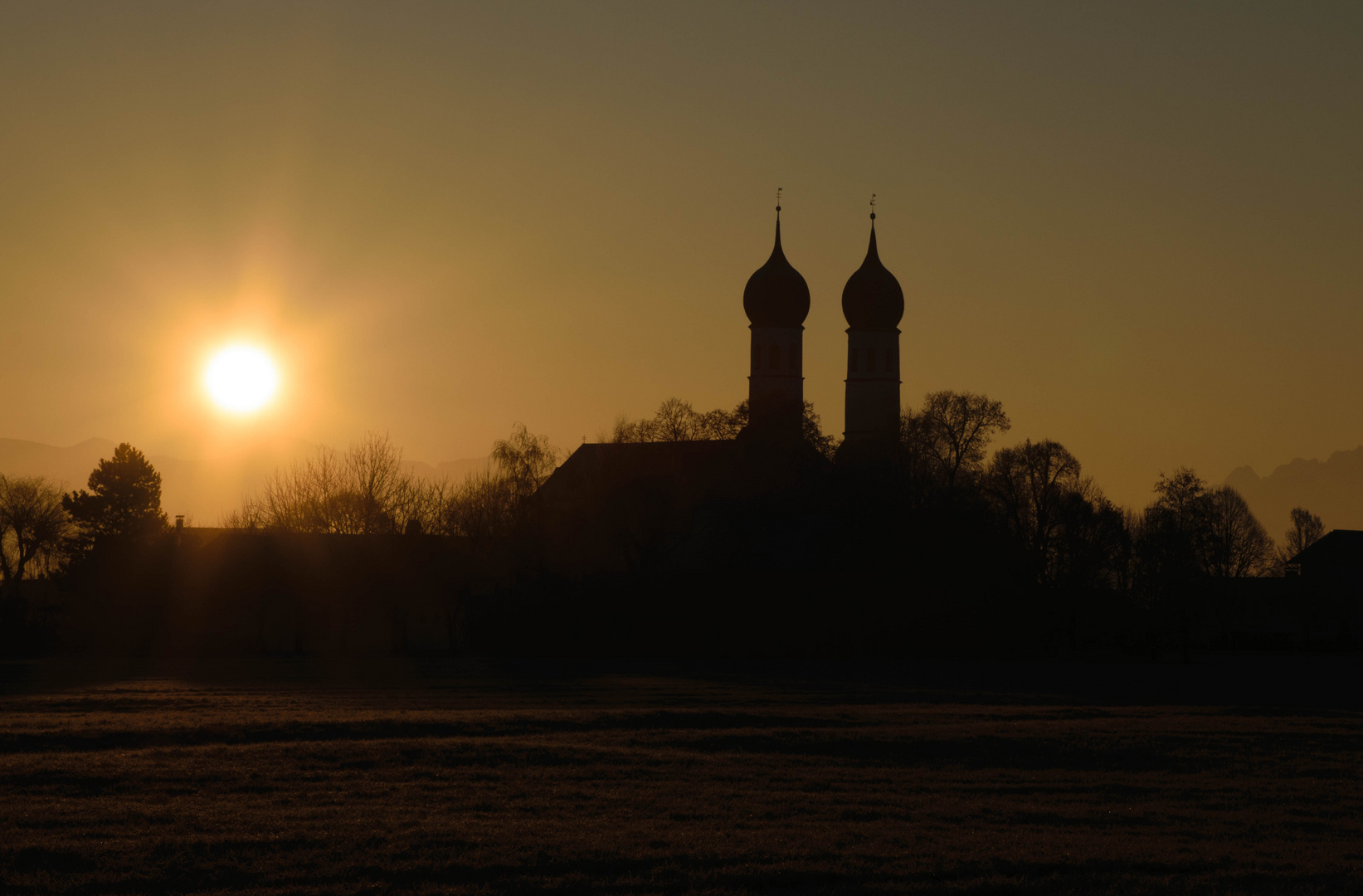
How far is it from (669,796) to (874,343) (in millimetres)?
100730

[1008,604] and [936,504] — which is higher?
[936,504]

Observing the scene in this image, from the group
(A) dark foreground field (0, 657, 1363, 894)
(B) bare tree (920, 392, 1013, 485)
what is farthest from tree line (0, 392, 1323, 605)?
(A) dark foreground field (0, 657, 1363, 894)

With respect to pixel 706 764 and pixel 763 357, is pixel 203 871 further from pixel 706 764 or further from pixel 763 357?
pixel 763 357

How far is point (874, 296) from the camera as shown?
388 ft

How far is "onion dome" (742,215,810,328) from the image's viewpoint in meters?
118

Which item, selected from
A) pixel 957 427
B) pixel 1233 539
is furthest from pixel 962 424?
pixel 1233 539

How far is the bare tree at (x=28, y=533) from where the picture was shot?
343ft

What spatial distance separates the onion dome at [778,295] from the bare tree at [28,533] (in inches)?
2104

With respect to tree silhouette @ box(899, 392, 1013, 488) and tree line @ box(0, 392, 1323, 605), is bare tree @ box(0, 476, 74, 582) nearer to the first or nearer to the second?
tree line @ box(0, 392, 1323, 605)

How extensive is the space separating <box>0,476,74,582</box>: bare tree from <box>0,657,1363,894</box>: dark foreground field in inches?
2895

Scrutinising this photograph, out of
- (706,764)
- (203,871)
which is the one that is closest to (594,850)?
(203,871)

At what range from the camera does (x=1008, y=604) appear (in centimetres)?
6388

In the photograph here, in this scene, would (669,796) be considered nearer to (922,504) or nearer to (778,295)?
(922,504)

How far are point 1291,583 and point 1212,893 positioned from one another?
101 meters
